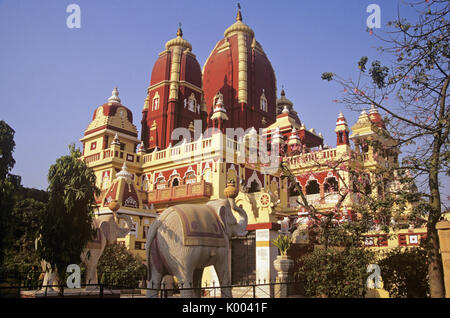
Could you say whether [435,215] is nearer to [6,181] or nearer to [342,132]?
[6,181]

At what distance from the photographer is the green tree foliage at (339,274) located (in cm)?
892

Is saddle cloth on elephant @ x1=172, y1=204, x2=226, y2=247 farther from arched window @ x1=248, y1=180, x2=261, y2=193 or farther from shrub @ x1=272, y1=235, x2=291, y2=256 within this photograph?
arched window @ x1=248, y1=180, x2=261, y2=193

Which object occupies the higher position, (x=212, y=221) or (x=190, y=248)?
(x=212, y=221)

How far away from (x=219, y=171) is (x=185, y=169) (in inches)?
119

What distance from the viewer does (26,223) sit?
2058cm

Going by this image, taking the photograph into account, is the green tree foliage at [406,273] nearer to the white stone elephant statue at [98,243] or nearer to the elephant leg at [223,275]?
the elephant leg at [223,275]

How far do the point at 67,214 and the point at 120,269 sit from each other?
182 inches

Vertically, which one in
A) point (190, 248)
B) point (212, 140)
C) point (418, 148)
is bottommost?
point (190, 248)

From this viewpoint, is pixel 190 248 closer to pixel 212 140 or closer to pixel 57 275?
pixel 57 275

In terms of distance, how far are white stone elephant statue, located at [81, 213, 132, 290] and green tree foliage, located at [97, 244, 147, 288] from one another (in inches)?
74.2

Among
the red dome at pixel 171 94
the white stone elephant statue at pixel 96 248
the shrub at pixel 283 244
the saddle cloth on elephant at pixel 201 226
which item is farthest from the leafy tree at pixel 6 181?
the red dome at pixel 171 94

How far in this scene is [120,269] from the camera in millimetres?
15406

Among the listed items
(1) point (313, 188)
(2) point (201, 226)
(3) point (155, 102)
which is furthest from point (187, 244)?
(3) point (155, 102)
